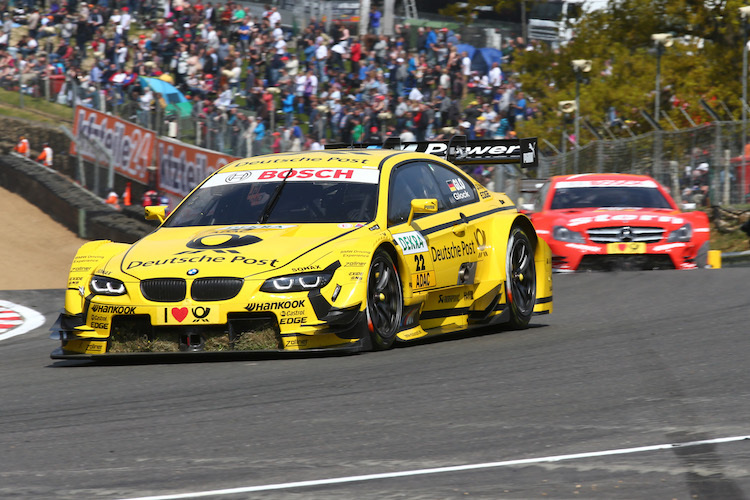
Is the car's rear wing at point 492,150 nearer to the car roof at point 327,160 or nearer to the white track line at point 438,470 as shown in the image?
the car roof at point 327,160

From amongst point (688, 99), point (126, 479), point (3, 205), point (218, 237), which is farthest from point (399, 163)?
point (688, 99)

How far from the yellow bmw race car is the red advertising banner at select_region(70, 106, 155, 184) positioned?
16831mm

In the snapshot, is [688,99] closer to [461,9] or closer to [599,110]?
[599,110]

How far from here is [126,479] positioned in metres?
4.24

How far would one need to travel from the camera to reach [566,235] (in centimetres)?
1453

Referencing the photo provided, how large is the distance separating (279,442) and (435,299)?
3632 millimetres

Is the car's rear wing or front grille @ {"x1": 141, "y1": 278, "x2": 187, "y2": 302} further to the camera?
the car's rear wing

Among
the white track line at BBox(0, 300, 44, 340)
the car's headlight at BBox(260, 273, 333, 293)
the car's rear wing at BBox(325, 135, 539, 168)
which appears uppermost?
the car's rear wing at BBox(325, 135, 539, 168)

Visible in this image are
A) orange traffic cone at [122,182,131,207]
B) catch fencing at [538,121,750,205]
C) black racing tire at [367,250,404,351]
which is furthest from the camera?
orange traffic cone at [122,182,131,207]

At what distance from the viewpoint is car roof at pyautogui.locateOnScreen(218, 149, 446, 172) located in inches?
336

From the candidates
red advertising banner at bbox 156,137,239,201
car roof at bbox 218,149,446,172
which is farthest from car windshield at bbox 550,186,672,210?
red advertising banner at bbox 156,137,239,201

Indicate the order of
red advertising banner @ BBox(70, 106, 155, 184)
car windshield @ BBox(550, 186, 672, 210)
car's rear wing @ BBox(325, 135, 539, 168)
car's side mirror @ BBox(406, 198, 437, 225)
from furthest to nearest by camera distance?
red advertising banner @ BBox(70, 106, 155, 184) < car windshield @ BBox(550, 186, 672, 210) < car's rear wing @ BBox(325, 135, 539, 168) < car's side mirror @ BBox(406, 198, 437, 225)

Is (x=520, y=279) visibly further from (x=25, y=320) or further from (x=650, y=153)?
(x=650, y=153)

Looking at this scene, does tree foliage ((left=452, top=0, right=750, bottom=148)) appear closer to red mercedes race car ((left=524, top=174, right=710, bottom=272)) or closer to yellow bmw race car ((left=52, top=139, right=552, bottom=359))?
red mercedes race car ((left=524, top=174, right=710, bottom=272))
